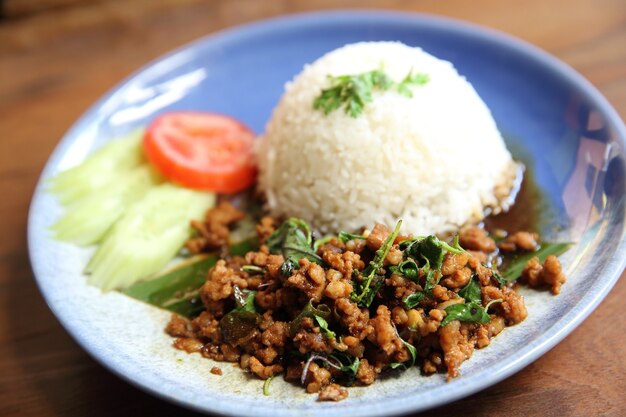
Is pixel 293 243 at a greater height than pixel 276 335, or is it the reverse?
pixel 293 243

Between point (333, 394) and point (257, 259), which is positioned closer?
point (333, 394)

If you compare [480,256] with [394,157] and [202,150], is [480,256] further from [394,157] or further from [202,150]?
[202,150]

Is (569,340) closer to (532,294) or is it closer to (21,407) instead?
(532,294)

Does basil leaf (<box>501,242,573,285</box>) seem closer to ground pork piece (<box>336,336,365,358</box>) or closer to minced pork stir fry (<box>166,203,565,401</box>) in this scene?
minced pork stir fry (<box>166,203,565,401</box>)

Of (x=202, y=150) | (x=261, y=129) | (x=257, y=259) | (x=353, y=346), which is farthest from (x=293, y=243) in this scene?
(x=261, y=129)

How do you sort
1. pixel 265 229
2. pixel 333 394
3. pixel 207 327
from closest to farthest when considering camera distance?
pixel 333 394 → pixel 207 327 → pixel 265 229

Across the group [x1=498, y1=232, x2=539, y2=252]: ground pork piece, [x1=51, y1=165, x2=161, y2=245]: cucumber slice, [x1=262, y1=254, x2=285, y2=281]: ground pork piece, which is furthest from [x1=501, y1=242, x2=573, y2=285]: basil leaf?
[x1=51, y1=165, x2=161, y2=245]: cucumber slice

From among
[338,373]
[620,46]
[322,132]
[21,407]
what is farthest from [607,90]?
[21,407]
